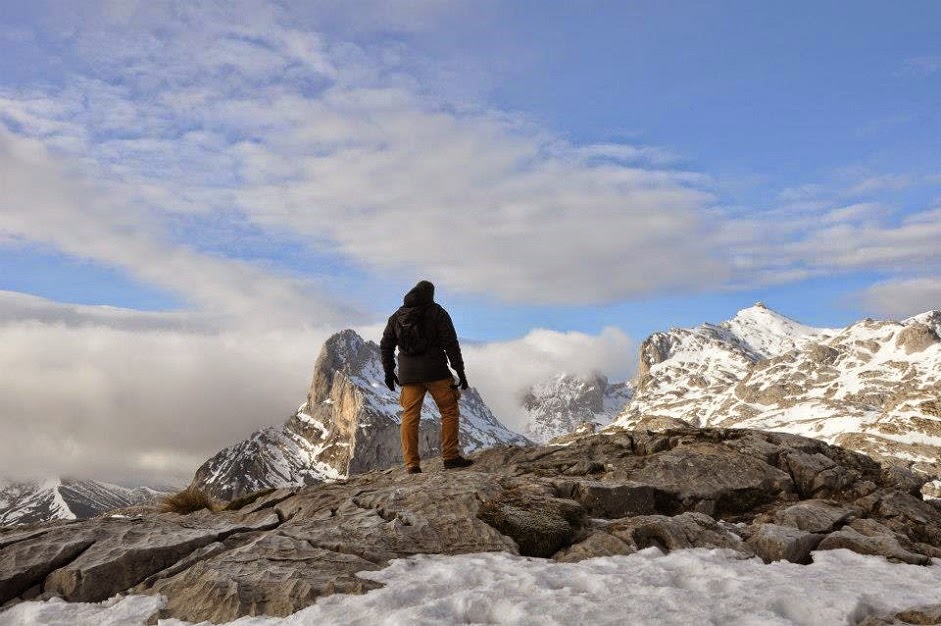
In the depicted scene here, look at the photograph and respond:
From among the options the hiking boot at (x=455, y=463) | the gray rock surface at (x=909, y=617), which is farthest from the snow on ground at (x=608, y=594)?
the hiking boot at (x=455, y=463)

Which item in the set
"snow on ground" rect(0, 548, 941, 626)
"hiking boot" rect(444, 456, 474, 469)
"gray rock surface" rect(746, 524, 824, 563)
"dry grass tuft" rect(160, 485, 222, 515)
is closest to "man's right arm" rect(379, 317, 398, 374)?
"hiking boot" rect(444, 456, 474, 469)

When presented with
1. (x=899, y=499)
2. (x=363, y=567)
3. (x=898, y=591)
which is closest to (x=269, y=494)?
(x=363, y=567)

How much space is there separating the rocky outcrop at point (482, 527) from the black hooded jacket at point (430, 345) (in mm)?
2490

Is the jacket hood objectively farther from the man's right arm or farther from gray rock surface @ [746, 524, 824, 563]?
gray rock surface @ [746, 524, 824, 563]

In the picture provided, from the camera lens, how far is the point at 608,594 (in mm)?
9094

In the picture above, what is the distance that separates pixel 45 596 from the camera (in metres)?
10.6

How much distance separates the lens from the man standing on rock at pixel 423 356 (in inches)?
675

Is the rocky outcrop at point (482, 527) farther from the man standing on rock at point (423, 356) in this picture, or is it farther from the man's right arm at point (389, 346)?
the man's right arm at point (389, 346)

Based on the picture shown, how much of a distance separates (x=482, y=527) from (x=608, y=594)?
11.2 feet

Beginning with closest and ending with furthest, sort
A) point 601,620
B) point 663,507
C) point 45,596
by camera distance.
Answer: point 601,620 → point 45,596 → point 663,507

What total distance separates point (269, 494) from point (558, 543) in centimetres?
954

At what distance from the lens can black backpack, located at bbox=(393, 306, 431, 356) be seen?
1712 cm

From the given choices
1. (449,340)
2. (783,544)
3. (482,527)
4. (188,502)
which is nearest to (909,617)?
(783,544)

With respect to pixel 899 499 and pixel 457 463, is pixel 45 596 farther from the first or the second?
pixel 899 499
